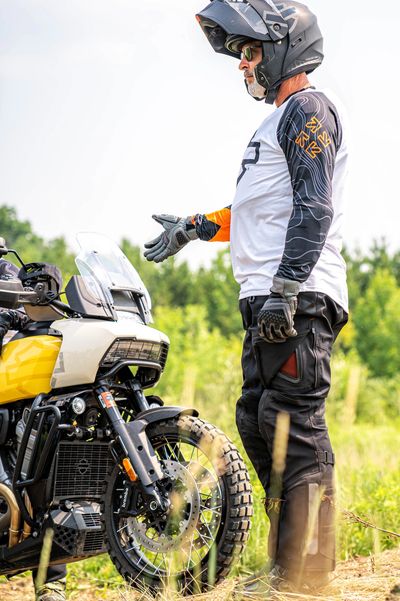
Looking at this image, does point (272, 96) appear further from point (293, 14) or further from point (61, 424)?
point (61, 424)

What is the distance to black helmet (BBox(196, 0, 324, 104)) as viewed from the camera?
12.3 ft

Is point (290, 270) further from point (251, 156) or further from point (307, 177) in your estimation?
point (251, 156)

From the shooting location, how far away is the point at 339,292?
146 inches

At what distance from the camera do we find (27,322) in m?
4.30

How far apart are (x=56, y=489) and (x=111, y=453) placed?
0.86 ft

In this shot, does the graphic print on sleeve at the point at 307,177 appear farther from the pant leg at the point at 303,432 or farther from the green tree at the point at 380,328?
the green tree at the point at 380,328

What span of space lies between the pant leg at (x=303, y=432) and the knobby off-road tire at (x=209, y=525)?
17 cm

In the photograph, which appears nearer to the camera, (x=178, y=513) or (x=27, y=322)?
(x=178, y=513)

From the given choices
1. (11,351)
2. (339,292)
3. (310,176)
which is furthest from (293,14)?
(11,351)

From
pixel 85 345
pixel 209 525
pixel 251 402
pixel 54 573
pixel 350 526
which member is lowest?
pixel 54 573

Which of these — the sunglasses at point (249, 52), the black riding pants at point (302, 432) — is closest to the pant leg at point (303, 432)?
the black riding pants at point (302, 432)

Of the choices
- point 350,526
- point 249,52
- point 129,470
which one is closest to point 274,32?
point 249,52

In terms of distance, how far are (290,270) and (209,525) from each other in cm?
106

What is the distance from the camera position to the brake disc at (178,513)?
372 centimetres
